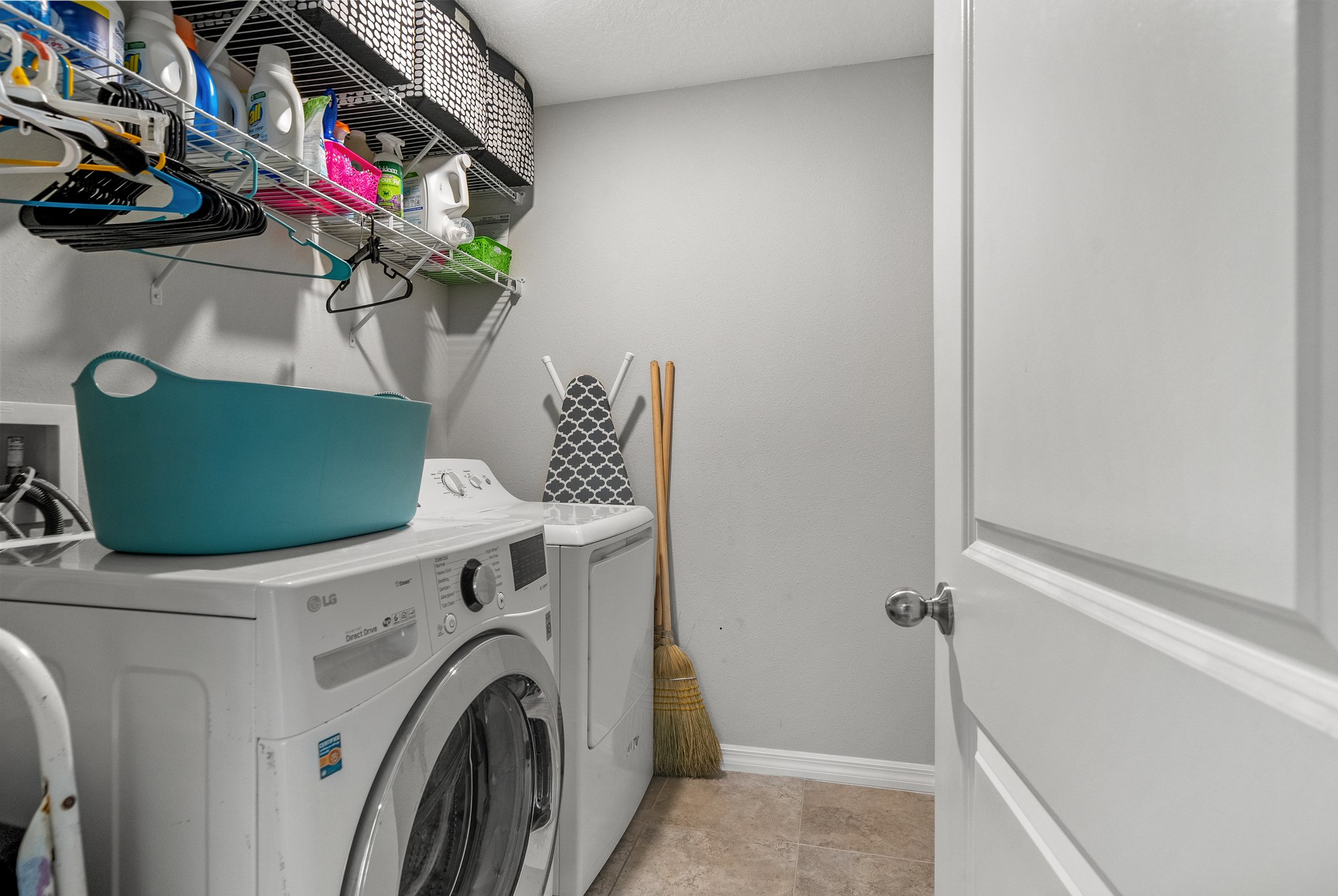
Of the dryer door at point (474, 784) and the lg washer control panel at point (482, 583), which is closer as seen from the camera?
the dryer door at point (474, 784)

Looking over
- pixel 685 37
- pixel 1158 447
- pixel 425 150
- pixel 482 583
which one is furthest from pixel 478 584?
pixel 685 37

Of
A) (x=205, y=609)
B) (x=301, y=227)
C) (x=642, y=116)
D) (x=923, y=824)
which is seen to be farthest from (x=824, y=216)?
(x=205, y=609)

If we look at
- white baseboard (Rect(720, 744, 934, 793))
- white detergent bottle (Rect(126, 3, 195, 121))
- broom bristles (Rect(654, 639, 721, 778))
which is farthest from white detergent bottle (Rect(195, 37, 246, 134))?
white baseboard (Rect(720, 744, 934, 793))

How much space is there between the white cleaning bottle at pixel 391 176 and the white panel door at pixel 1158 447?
56.7 inches

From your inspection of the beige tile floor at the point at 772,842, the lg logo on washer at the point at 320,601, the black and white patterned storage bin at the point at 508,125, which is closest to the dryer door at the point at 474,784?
the lg logo on washer at the point at 320,601

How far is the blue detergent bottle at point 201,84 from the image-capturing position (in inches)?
46.8

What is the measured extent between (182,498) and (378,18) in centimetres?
116

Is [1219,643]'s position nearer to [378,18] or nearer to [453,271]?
[378,18]

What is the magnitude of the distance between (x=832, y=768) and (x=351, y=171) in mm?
2127

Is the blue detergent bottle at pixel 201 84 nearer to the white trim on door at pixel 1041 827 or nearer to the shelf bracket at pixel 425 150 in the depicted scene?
the shelf bracket at pixel 425 150

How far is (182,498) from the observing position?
83 cm

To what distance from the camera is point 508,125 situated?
2141 millimetres

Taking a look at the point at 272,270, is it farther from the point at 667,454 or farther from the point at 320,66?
the point at 667,454

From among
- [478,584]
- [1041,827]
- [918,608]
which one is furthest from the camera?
[478,584]
